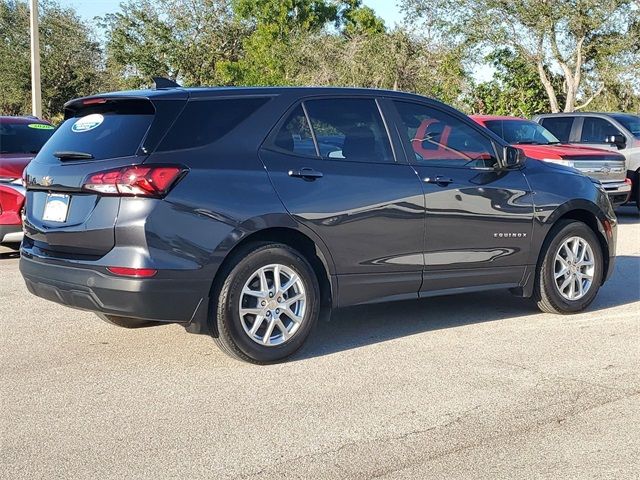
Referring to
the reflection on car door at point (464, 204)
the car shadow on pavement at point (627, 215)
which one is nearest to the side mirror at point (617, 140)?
the car shadow on pavement at point (627, 215)

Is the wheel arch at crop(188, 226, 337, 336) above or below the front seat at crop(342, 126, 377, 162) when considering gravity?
below

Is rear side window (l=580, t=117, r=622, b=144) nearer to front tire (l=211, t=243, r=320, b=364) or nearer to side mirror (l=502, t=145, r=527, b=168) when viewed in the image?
side mirror (l=502, t=145, r=527, b=168)

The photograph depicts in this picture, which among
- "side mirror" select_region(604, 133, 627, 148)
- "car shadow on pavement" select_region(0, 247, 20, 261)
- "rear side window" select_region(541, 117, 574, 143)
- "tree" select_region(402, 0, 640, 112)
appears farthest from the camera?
"tree" select_region(402, 0, 640, 112)

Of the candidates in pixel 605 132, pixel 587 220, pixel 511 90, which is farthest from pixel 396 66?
pixel 587 220

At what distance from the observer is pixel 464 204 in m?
6.43

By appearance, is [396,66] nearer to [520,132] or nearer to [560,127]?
[560,127]

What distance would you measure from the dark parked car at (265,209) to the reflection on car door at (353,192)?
0.03 feet

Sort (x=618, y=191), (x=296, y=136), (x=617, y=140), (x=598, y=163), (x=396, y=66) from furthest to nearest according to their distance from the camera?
(x=396, y=66)
(x=617, y=140)
(x=618, y=191)
(x=598, y=163)
(x=296, y=136)

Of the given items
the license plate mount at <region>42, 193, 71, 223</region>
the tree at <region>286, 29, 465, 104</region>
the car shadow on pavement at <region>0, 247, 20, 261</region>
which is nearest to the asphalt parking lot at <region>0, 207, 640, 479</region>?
the license plate mount at <region>42, 193, 71, 223</region>

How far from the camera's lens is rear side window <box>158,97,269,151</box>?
5309mm

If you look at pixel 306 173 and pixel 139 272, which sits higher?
pixel 306 173

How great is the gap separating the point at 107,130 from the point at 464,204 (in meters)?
2.63

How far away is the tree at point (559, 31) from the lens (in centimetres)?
3142

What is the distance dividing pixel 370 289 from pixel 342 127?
1.15 metres
